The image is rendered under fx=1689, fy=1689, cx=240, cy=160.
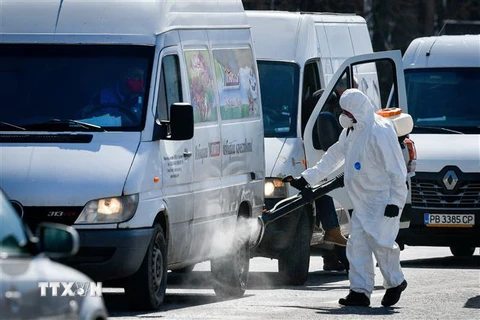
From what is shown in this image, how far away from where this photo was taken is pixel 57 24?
43.3ft

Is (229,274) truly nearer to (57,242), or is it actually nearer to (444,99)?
(444,99)

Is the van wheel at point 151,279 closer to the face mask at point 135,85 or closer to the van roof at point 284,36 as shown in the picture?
the face mask at point 135,85

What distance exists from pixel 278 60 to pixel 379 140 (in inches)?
159

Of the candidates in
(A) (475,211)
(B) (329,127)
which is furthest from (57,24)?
(A) (475,211)

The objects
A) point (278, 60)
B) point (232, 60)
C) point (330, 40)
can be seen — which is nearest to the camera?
point (232, 60)

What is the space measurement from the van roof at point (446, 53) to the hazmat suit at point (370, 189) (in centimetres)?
710

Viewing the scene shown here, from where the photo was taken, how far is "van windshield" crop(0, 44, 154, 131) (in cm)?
1288

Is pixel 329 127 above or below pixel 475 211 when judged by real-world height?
above

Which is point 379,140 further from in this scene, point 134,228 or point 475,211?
point 475,211

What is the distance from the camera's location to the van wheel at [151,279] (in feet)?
41.1

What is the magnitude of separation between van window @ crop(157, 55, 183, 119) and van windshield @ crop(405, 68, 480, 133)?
7.00 meters

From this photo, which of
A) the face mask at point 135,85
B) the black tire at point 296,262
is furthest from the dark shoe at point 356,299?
the black tire at point 296,262

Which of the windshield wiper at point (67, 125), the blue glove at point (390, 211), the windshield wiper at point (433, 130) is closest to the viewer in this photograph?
the windshield wiper at point (67, 125)
